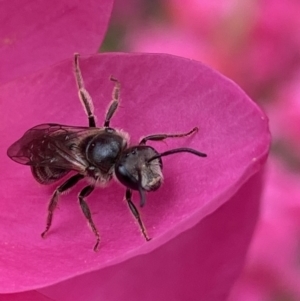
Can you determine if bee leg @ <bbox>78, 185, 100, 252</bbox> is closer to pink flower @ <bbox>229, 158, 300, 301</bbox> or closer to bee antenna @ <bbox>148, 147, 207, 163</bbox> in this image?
bee antenna @ <bbox>148, 147, 207, 163</bbox>

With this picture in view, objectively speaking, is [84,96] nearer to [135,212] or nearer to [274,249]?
[135,212]

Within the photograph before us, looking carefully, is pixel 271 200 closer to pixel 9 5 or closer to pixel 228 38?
pixel 228 38

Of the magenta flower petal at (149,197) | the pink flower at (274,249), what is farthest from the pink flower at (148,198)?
the pink flower at (274,249)

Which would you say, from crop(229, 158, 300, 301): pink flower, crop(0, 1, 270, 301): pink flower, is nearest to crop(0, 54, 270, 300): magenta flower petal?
crop(0, 1, 270, 301): pink flower

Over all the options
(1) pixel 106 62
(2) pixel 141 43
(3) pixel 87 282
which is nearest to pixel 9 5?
(1) pixel 106 62

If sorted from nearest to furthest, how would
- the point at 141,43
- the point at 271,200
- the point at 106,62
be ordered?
the point at 106,62, the point at 271,200, the point at 141,43

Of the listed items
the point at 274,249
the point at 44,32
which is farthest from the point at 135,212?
the point at 274,249
